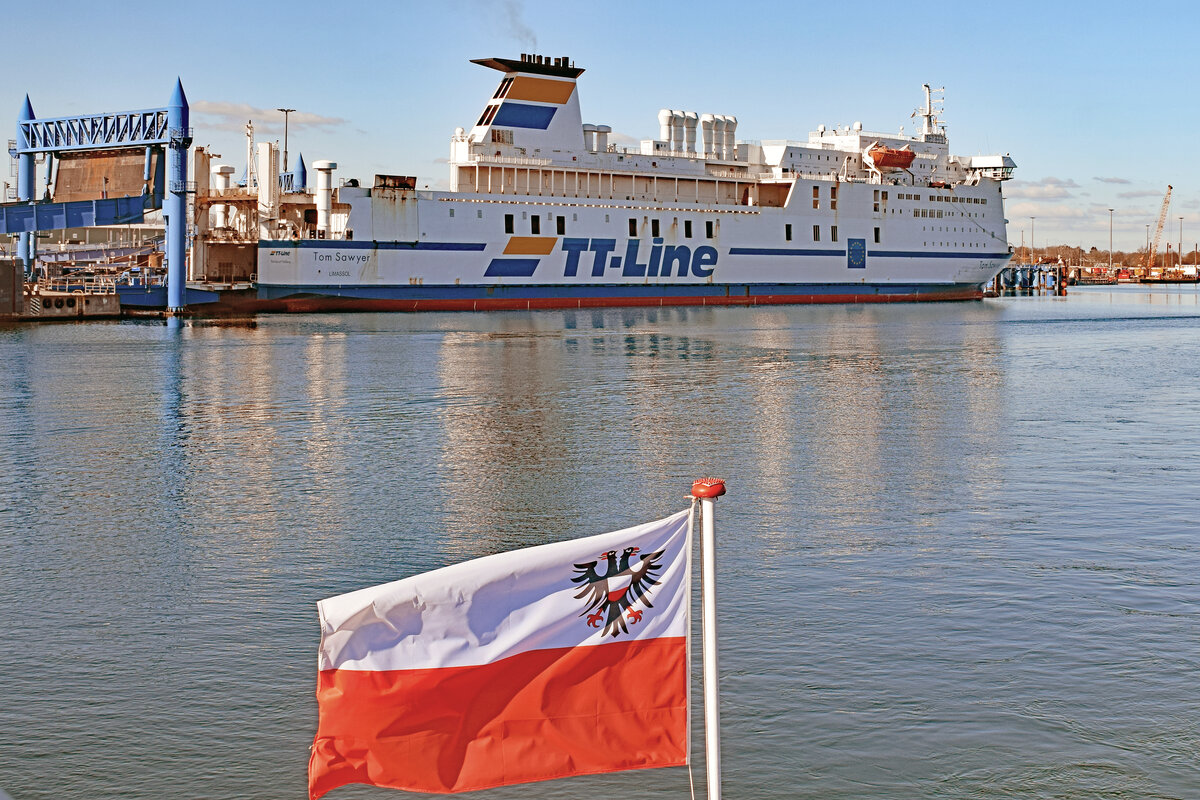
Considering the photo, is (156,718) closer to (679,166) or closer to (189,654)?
(189,654)

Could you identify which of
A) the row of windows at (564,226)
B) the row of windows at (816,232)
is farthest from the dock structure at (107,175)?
the row of windows at (816,232)

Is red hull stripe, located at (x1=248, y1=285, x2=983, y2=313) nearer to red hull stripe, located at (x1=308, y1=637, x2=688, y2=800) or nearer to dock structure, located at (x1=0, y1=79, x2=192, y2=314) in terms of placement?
dock structure, located at (x1=0, y1=79, x2=192, y2=314)

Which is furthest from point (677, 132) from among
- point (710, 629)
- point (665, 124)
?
point (710, 629)

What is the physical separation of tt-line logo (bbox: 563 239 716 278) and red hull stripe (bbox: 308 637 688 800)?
182 feet

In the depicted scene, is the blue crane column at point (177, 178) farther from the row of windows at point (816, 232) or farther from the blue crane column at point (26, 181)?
the row of windows at point (816, 232)

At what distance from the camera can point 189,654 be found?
8531mm

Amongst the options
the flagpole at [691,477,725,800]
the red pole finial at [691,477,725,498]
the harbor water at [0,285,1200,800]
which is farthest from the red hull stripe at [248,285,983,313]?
the red pole finial at [691,477,725,498]

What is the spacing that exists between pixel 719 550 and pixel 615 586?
285 inches

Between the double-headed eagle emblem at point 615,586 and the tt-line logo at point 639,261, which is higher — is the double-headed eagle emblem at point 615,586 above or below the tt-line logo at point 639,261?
below

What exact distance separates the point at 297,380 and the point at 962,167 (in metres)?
57.0

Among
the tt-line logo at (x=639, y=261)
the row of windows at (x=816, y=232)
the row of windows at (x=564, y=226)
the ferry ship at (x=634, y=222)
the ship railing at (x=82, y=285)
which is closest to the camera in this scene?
the ship railing at (x=82, y=285)

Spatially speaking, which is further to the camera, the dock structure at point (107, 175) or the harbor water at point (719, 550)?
the dock structure at point (107, 175)

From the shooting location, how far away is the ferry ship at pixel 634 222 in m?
54.6

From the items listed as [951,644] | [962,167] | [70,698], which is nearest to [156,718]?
[70,698]
